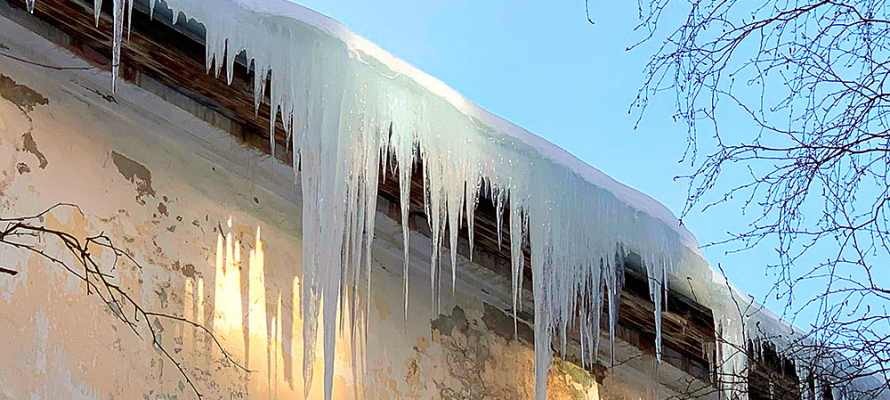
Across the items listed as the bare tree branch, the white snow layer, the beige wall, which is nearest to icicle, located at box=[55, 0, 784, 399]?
the white snow layer

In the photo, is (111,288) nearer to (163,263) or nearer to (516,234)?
(163,263)

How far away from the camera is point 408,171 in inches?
141

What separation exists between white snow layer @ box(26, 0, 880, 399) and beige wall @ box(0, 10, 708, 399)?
202 mm

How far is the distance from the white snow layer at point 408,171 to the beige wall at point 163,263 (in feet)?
0.66

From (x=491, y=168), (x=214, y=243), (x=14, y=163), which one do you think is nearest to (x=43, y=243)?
(x=14, y=163)

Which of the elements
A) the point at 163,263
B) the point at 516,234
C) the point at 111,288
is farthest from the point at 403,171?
the point at 111,288

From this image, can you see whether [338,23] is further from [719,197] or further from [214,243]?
[719,197]

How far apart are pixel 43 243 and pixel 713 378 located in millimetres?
3082

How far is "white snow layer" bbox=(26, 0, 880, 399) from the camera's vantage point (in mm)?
3367

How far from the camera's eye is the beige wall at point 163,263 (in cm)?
326

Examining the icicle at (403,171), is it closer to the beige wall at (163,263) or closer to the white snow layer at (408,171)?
the white snow layer at (408,171)

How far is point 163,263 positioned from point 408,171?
0.77 meters

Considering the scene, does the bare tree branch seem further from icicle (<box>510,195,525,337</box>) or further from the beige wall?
icicle (<box>510,195,525,337</box>)

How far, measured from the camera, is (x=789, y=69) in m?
2.78
